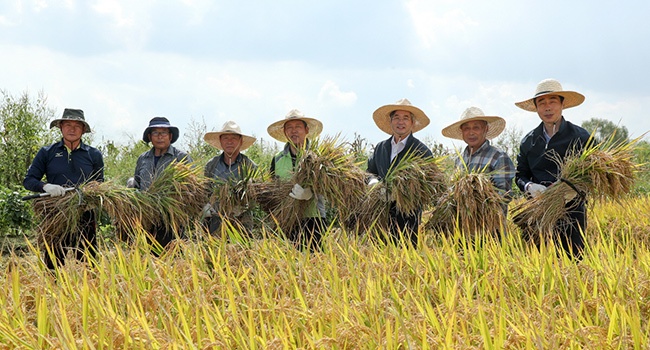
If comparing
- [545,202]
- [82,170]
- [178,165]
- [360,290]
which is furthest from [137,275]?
[545,202]

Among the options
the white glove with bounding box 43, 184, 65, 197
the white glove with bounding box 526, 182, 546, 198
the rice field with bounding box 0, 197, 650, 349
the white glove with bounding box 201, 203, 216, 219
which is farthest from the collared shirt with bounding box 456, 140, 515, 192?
the white glove with bounding box 43, 184, 65, 197

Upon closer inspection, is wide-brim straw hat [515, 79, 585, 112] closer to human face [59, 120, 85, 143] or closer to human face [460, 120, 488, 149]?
human face [460, 120, 488, 149]

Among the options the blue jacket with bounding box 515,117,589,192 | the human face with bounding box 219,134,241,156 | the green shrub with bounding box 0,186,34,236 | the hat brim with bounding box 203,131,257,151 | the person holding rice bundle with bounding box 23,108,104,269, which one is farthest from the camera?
the green shrub with bounding box 0,186,34,236

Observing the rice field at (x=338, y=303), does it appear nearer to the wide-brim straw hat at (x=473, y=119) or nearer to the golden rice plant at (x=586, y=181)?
the golden rice plant at (x=586, y=181)

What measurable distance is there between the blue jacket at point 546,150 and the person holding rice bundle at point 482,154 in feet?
0.74

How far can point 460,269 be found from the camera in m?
3.69

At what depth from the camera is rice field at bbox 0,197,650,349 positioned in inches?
97.4

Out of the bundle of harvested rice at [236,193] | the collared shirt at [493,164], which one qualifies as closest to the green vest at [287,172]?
the bundle of harvested rice at [236,193]

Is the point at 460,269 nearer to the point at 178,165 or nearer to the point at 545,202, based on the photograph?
the point at 545,202

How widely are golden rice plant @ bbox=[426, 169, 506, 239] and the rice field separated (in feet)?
0.99

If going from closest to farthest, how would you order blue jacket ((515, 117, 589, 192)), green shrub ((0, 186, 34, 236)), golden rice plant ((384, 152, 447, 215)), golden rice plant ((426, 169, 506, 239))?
golden rice plant ((426, 169, 506, 239))
golden rice plant ((384, 152, 447, 215))
blue jacket ((515, 117, 589, 192))
green shrub ((0, 186, 34, 236))

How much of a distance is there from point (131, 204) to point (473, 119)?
2.66 m

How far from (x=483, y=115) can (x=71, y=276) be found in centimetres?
312

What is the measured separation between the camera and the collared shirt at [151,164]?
5250mm
